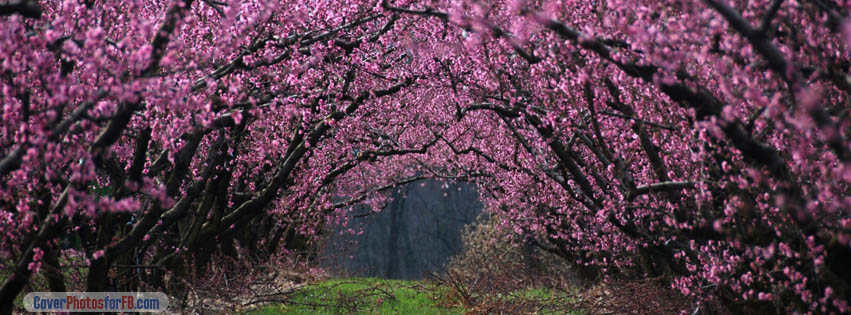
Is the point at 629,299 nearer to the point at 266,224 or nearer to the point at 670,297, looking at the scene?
the point at 670,297

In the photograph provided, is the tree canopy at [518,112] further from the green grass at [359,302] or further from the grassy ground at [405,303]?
the green grass at [359,302]

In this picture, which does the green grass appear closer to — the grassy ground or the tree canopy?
the grassy ground

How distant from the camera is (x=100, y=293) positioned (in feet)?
22.8

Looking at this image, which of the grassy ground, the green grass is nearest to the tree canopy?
the grassy ground

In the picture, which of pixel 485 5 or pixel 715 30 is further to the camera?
pixel 485 5

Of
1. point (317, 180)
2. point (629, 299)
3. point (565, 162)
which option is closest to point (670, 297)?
point (629, 299)

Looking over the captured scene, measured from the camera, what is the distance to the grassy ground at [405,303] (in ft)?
35.9

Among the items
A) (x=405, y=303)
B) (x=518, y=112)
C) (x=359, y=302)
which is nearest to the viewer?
(x=518, y=112)

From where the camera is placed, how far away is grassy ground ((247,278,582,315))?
1095cm

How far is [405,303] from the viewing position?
42.2 ft

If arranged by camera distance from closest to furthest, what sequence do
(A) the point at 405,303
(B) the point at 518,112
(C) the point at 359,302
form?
(B) the point at 518,112 < (C) the point at 359,302 < (A) the point at 405,303

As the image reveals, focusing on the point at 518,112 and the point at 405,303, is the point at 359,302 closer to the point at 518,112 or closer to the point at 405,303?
the point at 405,303

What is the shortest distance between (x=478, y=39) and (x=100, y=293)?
14.7 ft

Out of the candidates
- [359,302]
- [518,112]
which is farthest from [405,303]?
[518,112]
